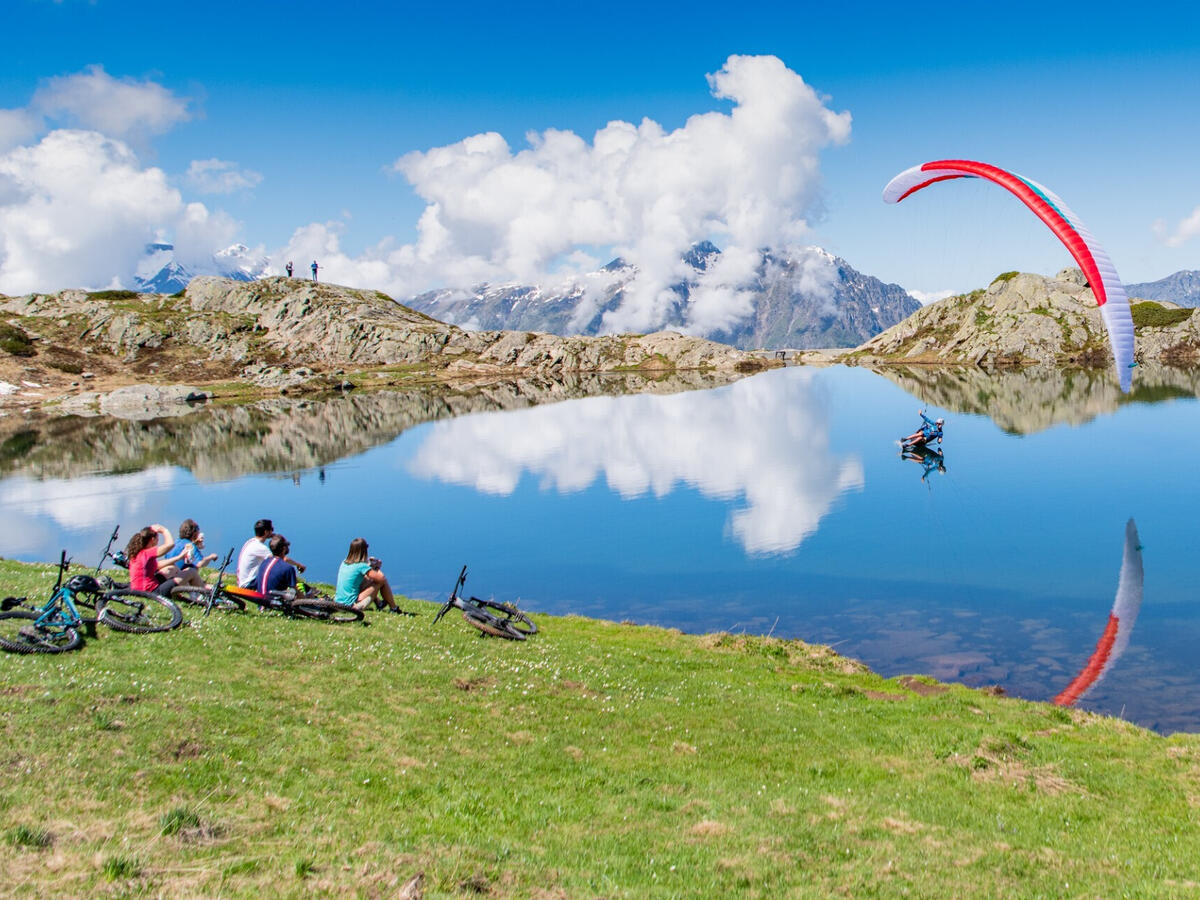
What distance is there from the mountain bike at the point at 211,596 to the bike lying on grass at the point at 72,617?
4.90 feet

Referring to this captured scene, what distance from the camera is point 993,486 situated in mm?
62281

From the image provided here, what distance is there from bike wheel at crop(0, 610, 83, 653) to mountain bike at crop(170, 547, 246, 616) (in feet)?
15.6

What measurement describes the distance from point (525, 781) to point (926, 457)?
7073cm

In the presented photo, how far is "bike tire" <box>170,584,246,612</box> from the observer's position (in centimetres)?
2233

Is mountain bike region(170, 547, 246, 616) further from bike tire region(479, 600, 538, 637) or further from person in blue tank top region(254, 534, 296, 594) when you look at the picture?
bike tire region(479, 600, 538, 637)

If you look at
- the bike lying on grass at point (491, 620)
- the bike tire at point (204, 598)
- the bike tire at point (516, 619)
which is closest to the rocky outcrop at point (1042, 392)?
the bike tire at point (516, 619)

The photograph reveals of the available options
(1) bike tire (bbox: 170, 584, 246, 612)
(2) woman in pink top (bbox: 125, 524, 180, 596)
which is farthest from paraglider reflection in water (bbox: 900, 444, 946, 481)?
(2) woman in pink top (bbox: 125, 524, 180, 596)

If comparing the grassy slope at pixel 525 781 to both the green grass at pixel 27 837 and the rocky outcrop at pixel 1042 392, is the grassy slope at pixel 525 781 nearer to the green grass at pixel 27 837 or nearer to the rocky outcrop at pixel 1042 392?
the green grass at pixel 27 837

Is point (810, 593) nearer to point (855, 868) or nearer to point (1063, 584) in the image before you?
point (1063, 584)

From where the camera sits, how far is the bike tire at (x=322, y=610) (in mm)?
22828

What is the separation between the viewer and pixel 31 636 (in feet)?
53.7

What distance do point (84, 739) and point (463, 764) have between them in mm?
6100

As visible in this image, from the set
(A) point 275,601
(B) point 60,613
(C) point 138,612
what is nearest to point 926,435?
(A) point 275,601

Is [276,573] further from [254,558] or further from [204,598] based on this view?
[204,598]
